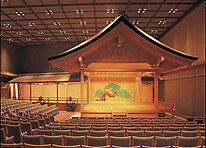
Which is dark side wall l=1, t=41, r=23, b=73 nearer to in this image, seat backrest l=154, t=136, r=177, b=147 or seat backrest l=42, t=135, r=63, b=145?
seat backrest l=42, t=135, r=63, b=145

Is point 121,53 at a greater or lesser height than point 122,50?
lesser

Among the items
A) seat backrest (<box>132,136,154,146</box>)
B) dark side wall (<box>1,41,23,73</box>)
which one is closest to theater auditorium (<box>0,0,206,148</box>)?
seat backrest (<box>132,136,154,146</box>)

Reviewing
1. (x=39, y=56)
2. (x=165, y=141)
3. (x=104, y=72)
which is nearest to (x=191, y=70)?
(x=104, y=72)

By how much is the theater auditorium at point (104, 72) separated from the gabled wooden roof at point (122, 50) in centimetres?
5

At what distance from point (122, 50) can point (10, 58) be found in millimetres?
18804

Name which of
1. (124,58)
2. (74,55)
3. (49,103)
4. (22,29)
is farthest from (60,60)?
(49,103)

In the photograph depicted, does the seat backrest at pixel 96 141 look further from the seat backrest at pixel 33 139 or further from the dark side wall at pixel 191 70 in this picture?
the dark side wall at pixel 191 70

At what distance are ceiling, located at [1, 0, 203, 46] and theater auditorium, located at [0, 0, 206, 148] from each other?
68mm

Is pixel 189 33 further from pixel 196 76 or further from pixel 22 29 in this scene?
pixel 22 29

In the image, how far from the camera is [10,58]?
81.0 feet

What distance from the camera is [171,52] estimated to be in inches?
373

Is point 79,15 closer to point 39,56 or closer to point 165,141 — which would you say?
point 39,56

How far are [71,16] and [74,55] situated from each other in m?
7.26

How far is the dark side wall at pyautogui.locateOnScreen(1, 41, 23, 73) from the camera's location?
23.5m
